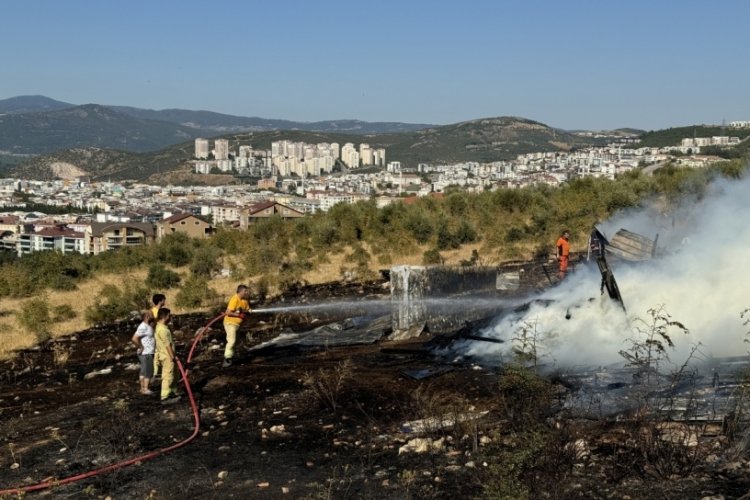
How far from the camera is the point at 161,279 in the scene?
66.6 ft

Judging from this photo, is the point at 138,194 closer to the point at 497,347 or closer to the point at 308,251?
the point at 308,251

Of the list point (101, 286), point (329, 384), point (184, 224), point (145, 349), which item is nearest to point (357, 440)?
point (329, 384)

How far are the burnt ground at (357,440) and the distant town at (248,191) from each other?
18.8 m

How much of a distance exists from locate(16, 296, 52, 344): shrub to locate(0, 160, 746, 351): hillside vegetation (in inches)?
1.9

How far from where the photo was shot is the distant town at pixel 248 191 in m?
67.0

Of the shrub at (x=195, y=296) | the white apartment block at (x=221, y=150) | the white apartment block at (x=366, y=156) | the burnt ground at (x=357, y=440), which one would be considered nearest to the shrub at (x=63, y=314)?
the shrub at (x=195, y=296)

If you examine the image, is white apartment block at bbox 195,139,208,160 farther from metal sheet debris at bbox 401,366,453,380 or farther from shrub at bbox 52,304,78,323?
metal sheet debris at bbox 401,366,453,380

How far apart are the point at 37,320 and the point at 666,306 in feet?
40.7

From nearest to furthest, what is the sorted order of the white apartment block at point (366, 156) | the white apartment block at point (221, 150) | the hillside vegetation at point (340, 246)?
the hillside vegetation at point (340, 246)
the white apartment block at point (221, 150)
the white apartment block at point (366, 156)

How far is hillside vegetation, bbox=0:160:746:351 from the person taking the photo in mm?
19078

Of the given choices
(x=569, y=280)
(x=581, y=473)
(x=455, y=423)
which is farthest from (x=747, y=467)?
(x=569, y=280)

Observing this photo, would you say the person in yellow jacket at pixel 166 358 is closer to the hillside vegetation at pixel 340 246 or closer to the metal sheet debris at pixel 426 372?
the metal sheet debris at pixel 426 372

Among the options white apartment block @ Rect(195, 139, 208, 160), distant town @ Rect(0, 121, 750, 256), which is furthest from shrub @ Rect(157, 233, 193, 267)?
white apartment block @ Rect(195, 139, 208, 160)

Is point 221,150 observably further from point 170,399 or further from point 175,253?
point 170,399
